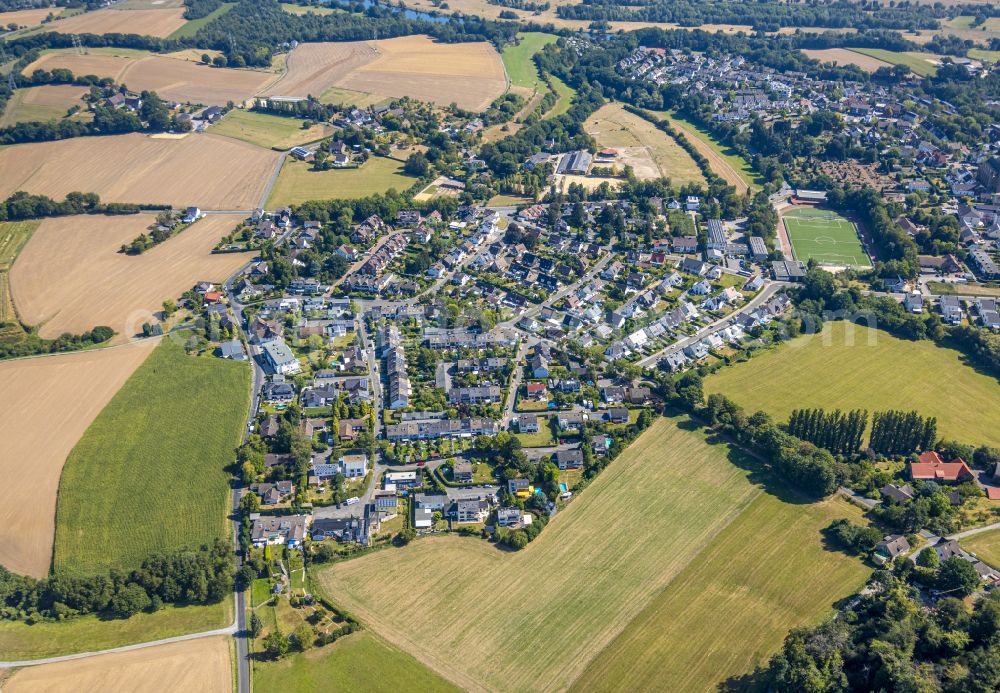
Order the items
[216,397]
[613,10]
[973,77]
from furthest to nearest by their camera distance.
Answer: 1. [613,10]
2. [973,77]
3. [216,397]

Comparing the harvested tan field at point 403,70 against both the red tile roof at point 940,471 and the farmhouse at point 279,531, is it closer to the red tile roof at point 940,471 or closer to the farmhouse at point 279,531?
the farmhouse at point 279,531

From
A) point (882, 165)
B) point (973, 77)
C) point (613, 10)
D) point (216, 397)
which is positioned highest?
point (613, 10)

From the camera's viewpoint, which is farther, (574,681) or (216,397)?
(216,397)

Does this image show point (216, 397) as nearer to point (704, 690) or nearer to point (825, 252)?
point (704, 690)

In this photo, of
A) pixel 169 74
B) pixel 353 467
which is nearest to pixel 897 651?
pixel 353 467

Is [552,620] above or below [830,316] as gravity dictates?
below

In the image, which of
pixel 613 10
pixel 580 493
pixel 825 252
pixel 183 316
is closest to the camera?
pixel 580 493

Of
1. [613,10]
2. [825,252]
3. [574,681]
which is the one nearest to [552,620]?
[574,681]

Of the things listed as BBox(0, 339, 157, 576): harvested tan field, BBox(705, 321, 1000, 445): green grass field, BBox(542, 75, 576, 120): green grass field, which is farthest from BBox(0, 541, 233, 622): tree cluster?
BBox(542, 75, 576, 120): green grass field
